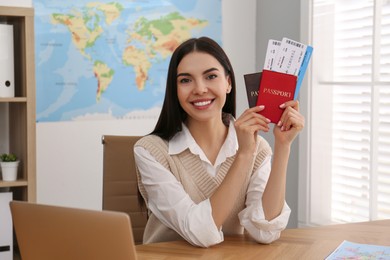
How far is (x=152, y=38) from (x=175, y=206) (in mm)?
1907

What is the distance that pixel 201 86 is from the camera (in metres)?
2.16

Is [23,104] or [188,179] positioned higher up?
[23,104]

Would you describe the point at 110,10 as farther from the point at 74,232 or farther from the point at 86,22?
the point at 74,232

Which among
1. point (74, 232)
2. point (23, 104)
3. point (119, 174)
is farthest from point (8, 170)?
point (74, 232)

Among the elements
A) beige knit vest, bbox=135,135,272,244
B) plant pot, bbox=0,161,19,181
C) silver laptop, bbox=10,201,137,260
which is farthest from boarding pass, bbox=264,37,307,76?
plant pot, bbox=0,161,19,181

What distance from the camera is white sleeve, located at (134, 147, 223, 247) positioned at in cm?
194

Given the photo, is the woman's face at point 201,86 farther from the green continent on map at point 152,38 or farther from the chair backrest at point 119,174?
the green continent on map at point 152,38

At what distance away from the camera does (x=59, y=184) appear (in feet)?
11.6

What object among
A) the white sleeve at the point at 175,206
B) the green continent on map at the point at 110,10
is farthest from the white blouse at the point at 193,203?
the green continent on map at the point at 110,10

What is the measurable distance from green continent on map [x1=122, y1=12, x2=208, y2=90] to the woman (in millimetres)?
1439

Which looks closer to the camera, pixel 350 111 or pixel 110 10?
pixel 350 111

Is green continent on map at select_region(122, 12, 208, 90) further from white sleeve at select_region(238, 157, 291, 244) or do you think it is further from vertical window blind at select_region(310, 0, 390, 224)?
white sleeve at select_region(238, 157, 291, 244)

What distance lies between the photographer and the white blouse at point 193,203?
1.96 metres

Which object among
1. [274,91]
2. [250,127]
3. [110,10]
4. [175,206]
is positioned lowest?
[175,206]
